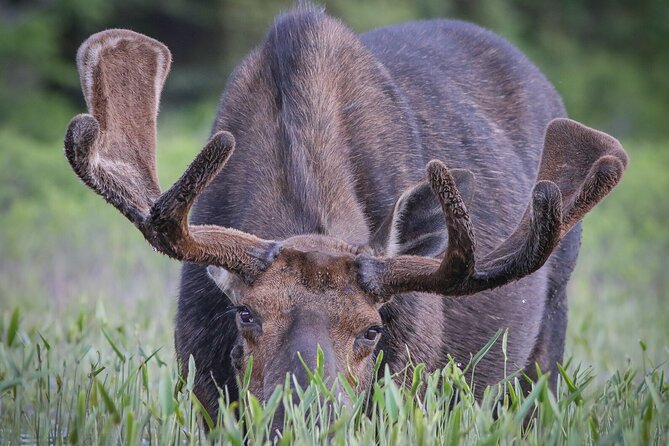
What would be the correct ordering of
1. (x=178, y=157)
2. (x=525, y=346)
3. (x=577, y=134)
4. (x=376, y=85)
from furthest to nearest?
(x=178, y=157) → (x=525, y=346) → (x=376, y=85) → (x=577, y=134)

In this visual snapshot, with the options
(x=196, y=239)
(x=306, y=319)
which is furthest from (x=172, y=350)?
(x=306, y=319)

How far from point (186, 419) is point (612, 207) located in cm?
1296

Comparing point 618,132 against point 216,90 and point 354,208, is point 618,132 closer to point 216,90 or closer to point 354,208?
point 216,90

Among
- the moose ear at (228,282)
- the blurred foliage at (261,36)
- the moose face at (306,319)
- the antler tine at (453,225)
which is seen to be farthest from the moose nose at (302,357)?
the blurred foliage at (261,36)

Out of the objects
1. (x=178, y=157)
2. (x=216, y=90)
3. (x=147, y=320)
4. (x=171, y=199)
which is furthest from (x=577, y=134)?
(x=216, y=90)

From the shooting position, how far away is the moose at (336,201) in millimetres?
4793

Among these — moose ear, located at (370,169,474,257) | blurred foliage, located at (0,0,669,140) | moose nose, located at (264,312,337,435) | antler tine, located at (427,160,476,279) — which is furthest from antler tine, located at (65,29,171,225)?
blurred foliage, located at (0,0,669,140)

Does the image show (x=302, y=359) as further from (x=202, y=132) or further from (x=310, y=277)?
(x=202, y=132)

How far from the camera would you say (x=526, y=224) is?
16.8ft

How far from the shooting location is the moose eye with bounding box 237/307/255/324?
4.86m

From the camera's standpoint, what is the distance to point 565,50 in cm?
3008

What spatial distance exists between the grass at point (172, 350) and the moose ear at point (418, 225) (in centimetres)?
52

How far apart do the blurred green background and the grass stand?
0.04 m

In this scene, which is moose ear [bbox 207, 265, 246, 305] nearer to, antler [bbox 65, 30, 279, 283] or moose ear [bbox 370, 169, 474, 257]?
antler [bbox 65, 30, 279, 283]
